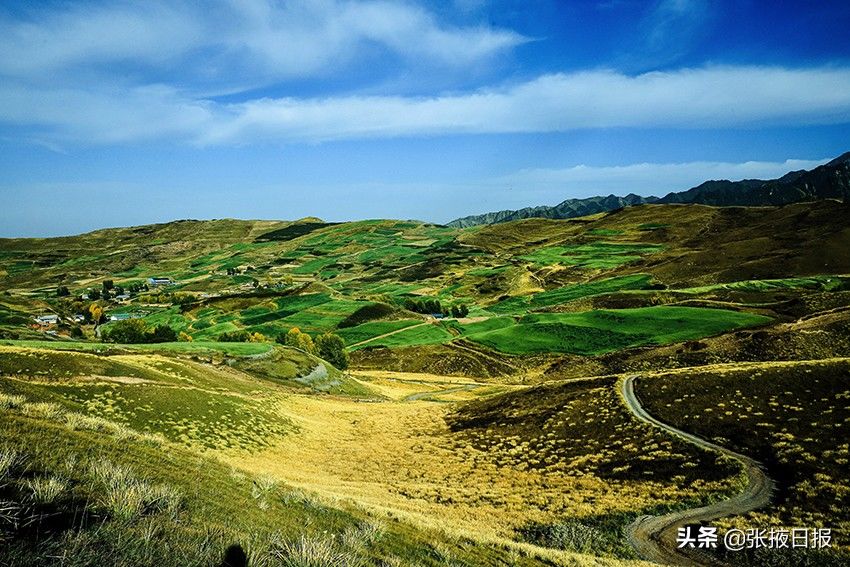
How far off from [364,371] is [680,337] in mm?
70499

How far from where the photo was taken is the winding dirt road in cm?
2181

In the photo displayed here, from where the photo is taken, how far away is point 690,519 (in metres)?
25.1

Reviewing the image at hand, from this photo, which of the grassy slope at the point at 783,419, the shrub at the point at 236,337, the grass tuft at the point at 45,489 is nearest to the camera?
the grass tuft at the point at 45,489

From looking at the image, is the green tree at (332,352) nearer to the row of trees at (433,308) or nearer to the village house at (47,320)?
the row of trees at (433,308)

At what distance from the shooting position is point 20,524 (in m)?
6.98

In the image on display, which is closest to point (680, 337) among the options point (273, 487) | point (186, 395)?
→ point (186, 395)

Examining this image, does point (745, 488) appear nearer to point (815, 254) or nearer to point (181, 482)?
point (181, 482)

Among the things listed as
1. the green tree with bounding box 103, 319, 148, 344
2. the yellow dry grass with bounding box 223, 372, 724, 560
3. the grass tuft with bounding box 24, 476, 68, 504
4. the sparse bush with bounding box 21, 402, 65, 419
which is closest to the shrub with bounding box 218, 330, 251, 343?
the green tree with bounding box 103, 319, 148, 344

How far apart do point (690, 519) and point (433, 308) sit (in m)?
142

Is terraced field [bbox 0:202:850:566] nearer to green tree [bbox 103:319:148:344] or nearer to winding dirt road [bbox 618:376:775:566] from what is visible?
winding dirt road [bbox 618:376:775:566]

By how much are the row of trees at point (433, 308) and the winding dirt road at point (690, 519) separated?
12586cm

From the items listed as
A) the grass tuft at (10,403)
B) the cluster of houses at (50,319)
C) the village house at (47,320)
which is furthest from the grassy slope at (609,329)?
the village house at (47,320)

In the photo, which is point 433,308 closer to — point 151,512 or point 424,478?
point 424,478

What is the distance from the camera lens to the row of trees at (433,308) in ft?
521
